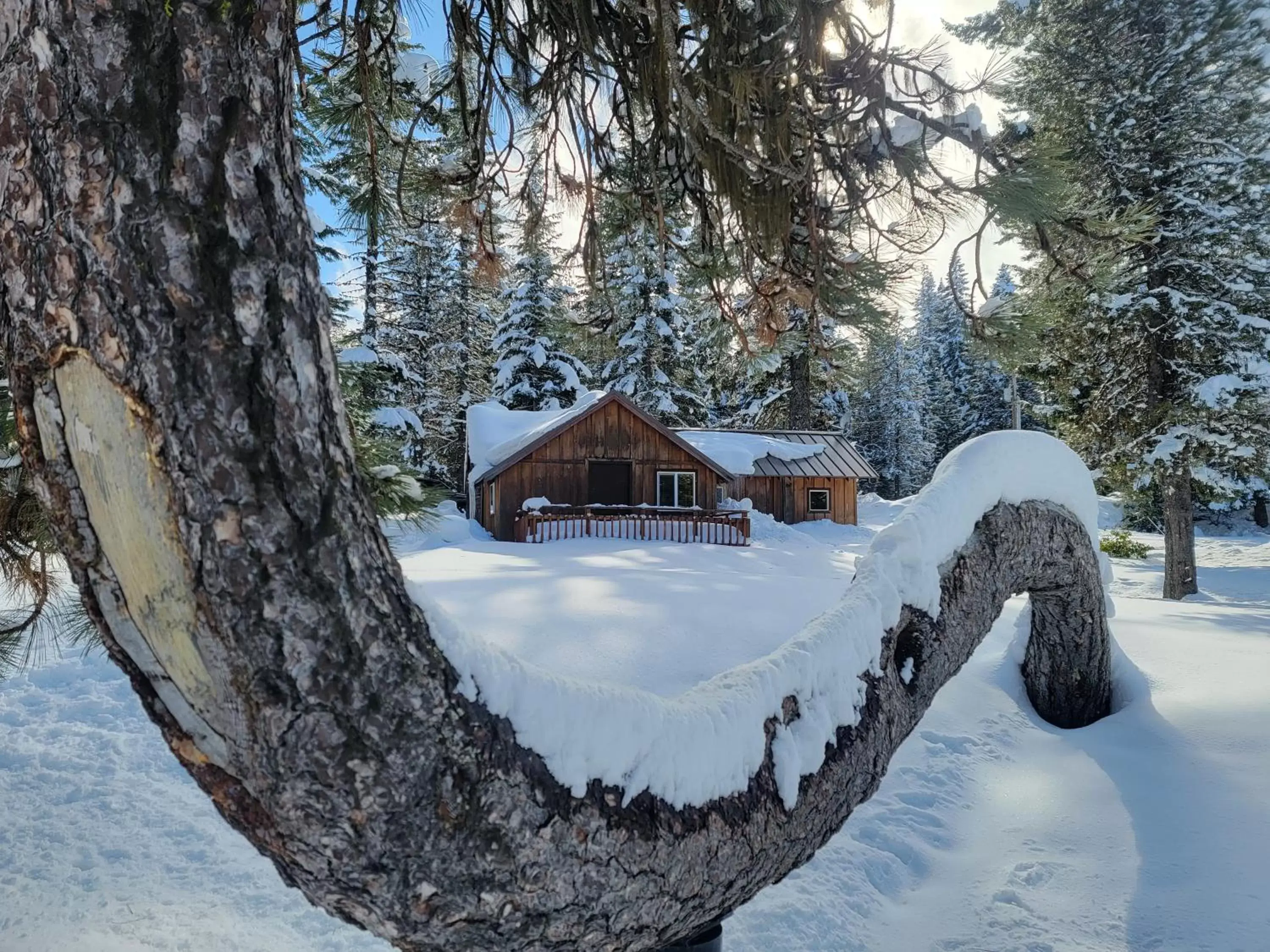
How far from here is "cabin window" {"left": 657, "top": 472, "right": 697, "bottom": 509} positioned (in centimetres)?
1661

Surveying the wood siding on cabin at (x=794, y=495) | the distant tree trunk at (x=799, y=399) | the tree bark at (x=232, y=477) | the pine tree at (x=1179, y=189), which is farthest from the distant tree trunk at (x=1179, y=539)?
the tree bark at (x=232, y=477)

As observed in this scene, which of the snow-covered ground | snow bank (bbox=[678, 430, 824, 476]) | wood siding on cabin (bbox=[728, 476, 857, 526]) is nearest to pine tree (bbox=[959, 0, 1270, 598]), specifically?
the snow-covered ground

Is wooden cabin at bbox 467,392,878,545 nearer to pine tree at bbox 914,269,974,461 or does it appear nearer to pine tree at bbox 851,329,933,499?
pine tree at bbox 851,329,933,499

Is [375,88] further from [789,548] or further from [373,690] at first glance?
[789,548]

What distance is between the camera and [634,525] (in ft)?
46.5

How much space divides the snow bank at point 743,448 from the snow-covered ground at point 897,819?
14.6 meters

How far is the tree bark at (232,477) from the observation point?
0.80 m

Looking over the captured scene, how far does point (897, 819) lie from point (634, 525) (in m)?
11.4

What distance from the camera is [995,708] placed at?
3.66m

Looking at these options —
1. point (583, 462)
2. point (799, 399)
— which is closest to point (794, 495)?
point (799, 399)

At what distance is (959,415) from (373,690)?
3679cm

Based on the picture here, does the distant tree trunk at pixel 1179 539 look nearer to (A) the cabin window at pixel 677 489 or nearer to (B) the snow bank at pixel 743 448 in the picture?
(A) the cabin window at pixel 677 489

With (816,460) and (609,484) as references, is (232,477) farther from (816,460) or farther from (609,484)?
(816,460)

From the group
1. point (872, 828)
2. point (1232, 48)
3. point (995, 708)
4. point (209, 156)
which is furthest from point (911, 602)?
point (1232, 48)
